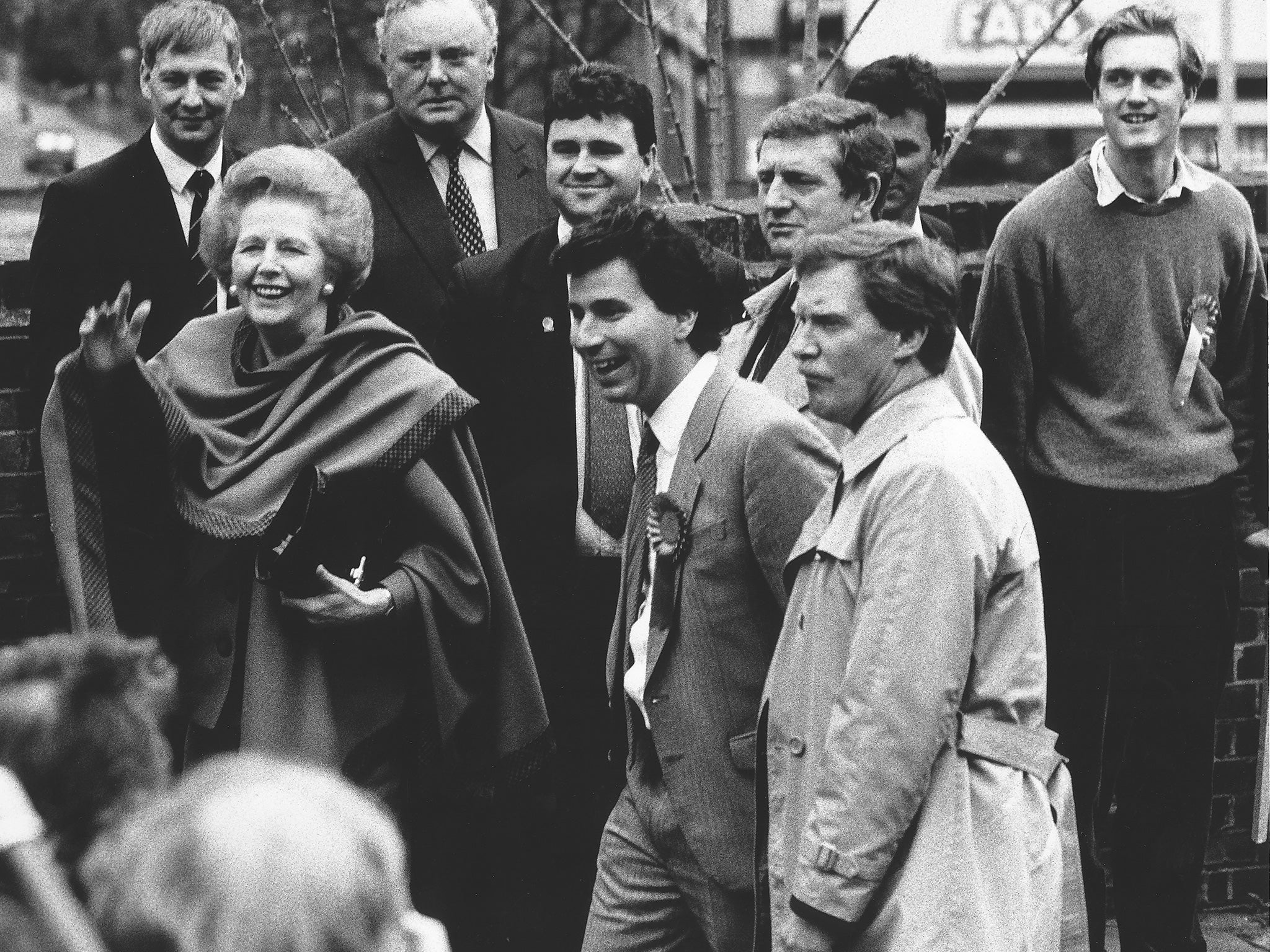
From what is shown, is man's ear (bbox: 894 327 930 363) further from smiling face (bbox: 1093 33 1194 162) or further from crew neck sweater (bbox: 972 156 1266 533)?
smiling face (bbox: 1093 33 1194 162)

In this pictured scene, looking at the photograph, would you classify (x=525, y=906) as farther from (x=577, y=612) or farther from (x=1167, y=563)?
(x=1167, y=563)

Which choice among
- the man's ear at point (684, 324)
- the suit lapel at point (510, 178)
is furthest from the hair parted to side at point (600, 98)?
the man's ear at point (684, 324)

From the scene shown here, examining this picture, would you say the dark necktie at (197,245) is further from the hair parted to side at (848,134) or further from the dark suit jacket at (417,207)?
the hair parted to side at (848,134)

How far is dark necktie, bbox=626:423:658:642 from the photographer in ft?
15.3

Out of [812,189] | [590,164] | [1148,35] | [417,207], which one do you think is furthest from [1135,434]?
[417,207]

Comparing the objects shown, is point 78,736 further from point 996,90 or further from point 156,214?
point 996,90

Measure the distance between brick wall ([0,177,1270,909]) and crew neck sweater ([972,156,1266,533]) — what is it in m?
0.49

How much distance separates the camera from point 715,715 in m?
4.52

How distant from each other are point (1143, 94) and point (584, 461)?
1697 millimetres

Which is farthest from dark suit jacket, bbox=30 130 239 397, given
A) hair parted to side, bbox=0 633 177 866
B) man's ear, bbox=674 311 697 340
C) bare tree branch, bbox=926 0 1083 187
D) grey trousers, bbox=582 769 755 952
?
hair parted to side, bbox=0 633 177 866

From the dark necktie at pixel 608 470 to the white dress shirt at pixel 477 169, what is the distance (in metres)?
0.75

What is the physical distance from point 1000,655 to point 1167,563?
1.98 m

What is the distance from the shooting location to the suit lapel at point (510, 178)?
19.4ft

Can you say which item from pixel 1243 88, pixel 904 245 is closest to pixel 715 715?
pixel 904 245
